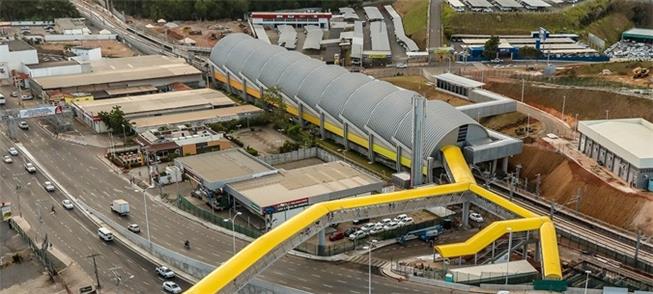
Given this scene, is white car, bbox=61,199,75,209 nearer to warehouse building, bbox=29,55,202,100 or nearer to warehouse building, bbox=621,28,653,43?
warehouse building, bbox=29,55,202,100

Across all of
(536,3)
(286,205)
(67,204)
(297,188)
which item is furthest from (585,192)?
(536,3)

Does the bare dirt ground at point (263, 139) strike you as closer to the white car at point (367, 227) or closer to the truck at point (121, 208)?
the truck at point (121, 208)

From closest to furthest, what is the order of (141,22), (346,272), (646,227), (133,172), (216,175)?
1. (346,272)
2. (646,227)
3. (216,175)
4. (133,172)
5. (141,22)

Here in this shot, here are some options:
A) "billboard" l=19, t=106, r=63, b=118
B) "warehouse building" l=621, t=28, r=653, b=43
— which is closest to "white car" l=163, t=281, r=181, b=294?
"billboard" l=19, t=106, r=63, b=118

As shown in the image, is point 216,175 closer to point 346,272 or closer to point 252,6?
point 346,272

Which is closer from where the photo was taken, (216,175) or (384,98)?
(216,175)

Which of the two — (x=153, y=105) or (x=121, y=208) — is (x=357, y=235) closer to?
(x=121, y=208)

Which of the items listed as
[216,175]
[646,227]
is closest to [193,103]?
[216,175]

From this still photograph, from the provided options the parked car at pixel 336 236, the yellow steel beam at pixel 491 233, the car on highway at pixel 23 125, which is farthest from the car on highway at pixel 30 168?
the yellow steel beam at pixel 491 233
